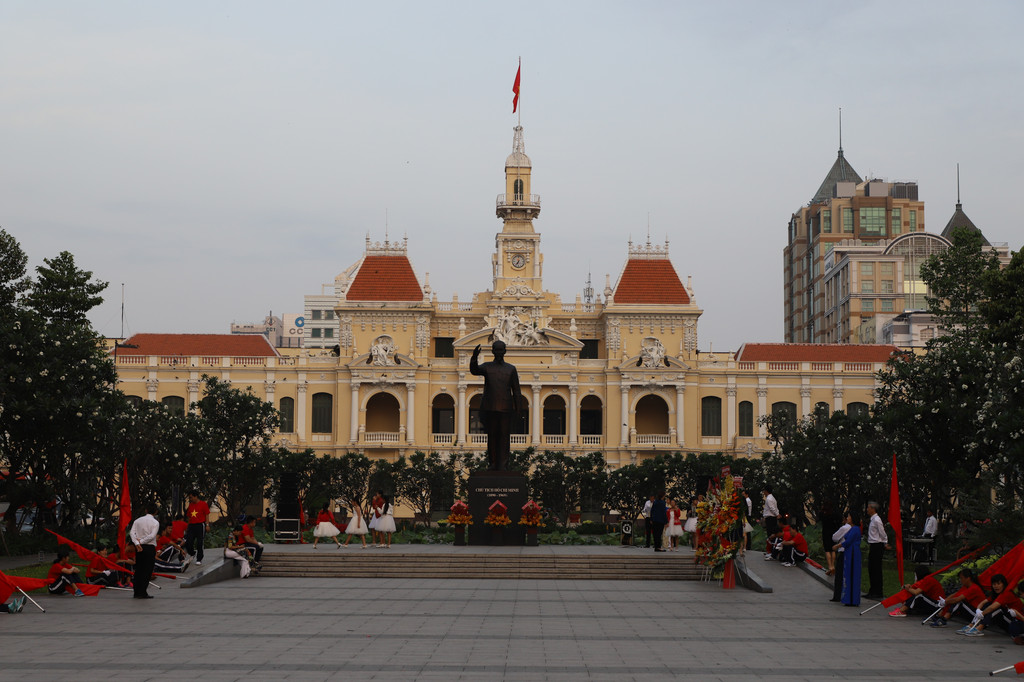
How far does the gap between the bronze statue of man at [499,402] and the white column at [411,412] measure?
41296mm

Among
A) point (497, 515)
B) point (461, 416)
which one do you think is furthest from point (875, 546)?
point (461, 416)

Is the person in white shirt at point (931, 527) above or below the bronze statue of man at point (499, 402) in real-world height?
below

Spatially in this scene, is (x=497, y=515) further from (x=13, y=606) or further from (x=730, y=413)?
(x=730, y=413)

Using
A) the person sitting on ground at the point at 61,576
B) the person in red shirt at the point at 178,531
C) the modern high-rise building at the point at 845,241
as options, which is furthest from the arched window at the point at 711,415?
the person sitting on ground at the point at 61,576

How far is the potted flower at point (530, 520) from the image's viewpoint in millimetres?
28891

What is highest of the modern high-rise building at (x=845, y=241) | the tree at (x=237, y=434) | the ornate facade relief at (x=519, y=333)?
the modern high-rise building at (x=845, y=241)

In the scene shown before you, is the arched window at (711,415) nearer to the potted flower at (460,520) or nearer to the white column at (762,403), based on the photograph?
the white column at (762,403)

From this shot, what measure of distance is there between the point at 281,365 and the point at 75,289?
23.2 m

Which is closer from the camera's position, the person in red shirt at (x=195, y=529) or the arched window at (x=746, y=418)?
the person in red shirt at (x=195, y=529)

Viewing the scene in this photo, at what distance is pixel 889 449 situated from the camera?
3581 centimetres

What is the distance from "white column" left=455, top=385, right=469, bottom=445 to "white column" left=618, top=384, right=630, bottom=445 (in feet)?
30.2

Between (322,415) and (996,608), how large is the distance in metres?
58.3

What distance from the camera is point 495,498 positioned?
1129 inches

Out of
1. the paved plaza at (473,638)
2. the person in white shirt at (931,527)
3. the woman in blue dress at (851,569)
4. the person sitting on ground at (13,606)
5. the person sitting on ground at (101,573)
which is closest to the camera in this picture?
the paved plaza at (473,638)
